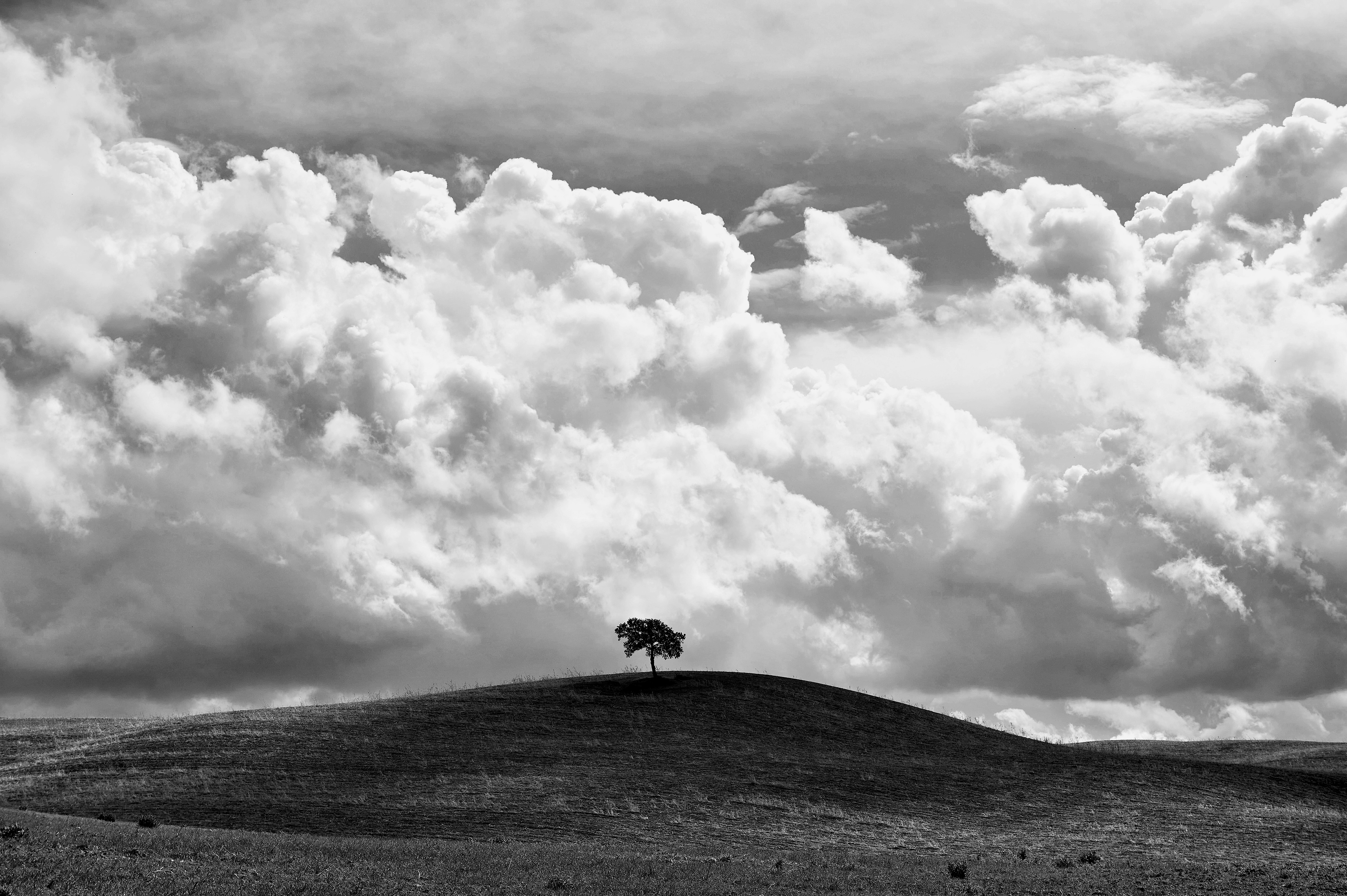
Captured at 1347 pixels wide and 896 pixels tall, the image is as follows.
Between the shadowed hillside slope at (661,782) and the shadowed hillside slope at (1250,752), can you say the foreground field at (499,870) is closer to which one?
the shadowed hillside slope at (661,782)

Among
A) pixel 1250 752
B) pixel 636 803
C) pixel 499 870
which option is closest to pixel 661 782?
pixel 636 803

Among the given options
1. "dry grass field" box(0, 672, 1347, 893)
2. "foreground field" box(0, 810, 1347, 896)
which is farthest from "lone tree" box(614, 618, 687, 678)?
"foreground field" box(0, 810, 1347, 896)

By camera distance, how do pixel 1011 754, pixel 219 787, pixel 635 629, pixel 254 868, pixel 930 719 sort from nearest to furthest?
pixel 254 868 → pixel 219 787 → pixel 1011 754 → pixel 930 719 → pixel 635 629

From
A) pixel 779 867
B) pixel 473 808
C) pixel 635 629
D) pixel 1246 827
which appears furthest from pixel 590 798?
pixel 635 629

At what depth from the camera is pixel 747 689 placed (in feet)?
353

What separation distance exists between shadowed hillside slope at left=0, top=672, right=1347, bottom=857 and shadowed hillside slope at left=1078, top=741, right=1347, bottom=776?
13.0 m

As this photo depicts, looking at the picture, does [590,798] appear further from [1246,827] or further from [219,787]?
[1246,827]

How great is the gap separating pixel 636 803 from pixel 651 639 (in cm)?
5676

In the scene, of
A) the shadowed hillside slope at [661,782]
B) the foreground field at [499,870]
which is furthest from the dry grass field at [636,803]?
the shadowed hillside slope at [661,782]

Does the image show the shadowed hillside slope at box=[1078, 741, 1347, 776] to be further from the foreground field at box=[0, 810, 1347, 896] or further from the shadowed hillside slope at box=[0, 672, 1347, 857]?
the foreground field at box=[0, 810, 1347, 896]

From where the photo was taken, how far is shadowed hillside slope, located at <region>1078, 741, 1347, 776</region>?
95.0 m

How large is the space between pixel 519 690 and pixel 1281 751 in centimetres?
6998

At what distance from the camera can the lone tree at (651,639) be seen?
116m

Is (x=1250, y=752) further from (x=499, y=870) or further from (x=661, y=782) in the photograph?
(x=499, y=870)
